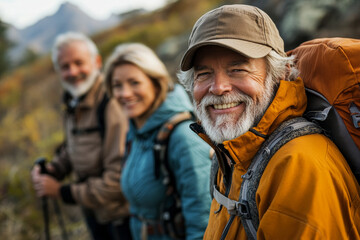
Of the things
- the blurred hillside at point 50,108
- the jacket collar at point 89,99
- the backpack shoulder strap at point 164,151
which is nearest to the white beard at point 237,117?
the backpack shoulder strap at point 164,151

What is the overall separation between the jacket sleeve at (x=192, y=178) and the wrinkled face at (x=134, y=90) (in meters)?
0.60

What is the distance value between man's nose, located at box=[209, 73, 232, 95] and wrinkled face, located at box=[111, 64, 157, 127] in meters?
1.20

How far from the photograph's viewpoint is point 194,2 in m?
17.3

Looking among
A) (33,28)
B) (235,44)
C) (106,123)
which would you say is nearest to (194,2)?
(106,123)

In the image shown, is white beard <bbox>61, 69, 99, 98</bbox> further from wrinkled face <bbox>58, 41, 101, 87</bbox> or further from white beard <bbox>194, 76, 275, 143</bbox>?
white beard <bbox>194, 76, 275, 143</bbox>

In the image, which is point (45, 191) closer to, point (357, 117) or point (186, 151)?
point (186, 151)

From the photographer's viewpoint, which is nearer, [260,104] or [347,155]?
[347,155]

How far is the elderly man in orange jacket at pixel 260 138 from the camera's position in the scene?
3.13 feet

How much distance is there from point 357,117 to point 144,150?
1.51 meters

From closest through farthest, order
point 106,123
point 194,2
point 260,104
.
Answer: point 260,104 → point 106,123 → point 194,2

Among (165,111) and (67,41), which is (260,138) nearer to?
(165,111)

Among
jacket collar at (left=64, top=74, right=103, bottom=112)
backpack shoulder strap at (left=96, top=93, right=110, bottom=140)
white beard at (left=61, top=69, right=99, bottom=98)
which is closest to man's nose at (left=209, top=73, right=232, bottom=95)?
backpack shoulder strap at (left=96, top=93, right=110, bottom=140)

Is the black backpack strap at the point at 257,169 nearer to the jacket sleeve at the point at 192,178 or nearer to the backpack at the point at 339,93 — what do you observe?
the backpack at the point at 339,93

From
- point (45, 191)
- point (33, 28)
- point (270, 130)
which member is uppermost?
point (33, 28)
